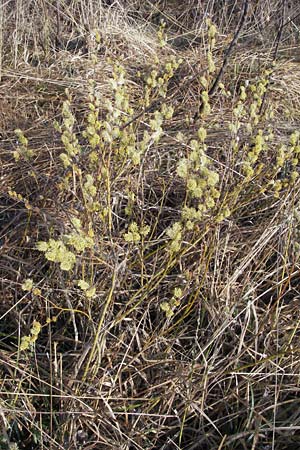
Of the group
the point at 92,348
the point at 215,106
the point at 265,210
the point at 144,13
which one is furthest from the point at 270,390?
the point at 144,13

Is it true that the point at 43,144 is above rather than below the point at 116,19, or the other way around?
below

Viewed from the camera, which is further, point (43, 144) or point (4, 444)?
point (43, 144)

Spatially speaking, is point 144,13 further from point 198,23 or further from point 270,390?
point 270,390

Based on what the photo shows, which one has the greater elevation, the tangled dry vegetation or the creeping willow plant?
the creeping willow plant

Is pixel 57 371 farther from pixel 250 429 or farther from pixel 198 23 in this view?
pixel 198 23

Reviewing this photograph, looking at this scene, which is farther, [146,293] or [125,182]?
[125,182]

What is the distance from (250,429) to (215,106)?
5.19ft

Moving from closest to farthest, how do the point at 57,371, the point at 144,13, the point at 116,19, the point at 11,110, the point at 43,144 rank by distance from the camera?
the point at 57,371, the point at 43,144, the point at 11,110, the point at 116,19, the point at 144,13

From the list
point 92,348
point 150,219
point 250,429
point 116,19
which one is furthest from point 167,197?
point 116,19

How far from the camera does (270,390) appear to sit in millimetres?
1445

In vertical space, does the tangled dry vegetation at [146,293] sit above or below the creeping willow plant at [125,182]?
below

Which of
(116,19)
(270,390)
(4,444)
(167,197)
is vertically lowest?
(4,444)

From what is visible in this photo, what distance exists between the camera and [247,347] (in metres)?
1.50

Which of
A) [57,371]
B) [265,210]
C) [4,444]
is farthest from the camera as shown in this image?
[265,210]
